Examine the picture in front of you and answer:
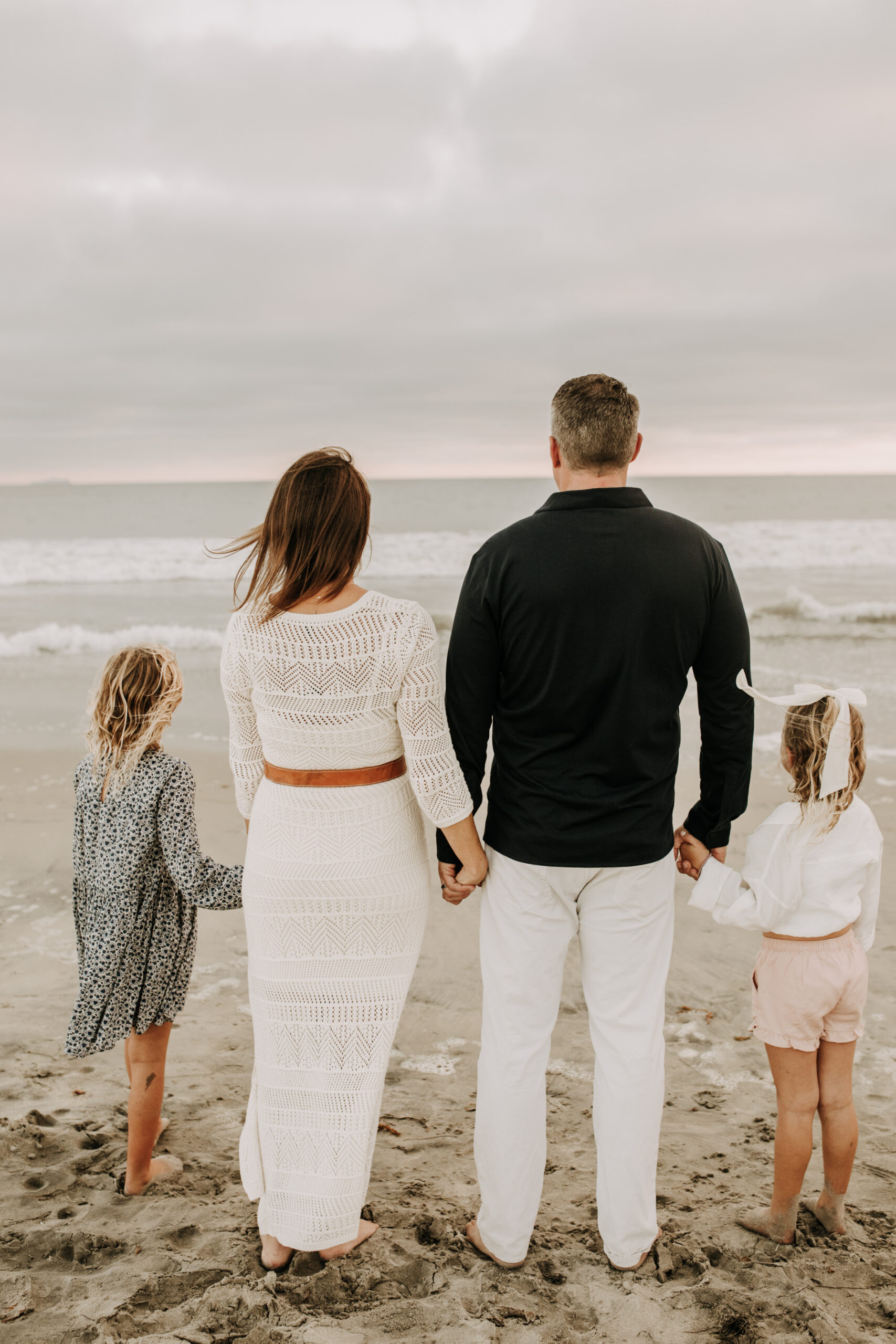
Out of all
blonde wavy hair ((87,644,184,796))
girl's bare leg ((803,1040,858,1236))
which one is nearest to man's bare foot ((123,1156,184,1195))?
blonde wavy hair ((87,644,184,796))

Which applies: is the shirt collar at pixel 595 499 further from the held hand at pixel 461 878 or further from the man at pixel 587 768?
the held hand at pixel 461 878

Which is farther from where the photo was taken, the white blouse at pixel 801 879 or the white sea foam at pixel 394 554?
the white sea foam at pixel 394 554

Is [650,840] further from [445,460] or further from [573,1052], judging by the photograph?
[445,460]

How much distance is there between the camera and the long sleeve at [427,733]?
2.04 meters

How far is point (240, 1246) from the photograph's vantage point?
2.24 metres

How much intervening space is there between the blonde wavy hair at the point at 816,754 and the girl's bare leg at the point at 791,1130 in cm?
60

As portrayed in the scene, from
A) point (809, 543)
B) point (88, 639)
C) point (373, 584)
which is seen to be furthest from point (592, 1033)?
point (809, 543)

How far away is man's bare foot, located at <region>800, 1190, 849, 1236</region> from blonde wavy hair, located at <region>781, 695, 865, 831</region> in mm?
967

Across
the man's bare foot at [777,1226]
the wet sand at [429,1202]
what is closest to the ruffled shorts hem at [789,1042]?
the man's bare foot at [777,1226]

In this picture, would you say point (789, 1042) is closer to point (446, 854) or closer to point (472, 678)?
point (446, 854)

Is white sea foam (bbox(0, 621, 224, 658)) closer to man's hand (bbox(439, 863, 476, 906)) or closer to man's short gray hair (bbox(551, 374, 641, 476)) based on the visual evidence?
→ man's hand (bbox(439, 863, 476, 906))

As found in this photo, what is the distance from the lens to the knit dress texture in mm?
2395

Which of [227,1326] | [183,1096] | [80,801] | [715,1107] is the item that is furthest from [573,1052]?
[80,801]

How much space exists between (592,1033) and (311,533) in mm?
1378
